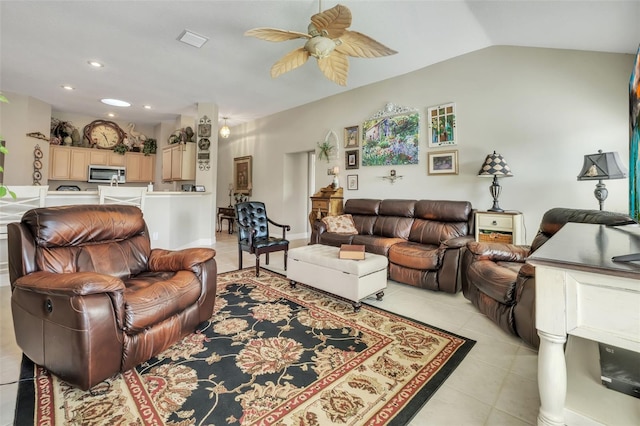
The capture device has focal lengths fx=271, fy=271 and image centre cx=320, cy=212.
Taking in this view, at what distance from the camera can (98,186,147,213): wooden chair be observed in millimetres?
3686

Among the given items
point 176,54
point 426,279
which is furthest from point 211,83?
point 426,279

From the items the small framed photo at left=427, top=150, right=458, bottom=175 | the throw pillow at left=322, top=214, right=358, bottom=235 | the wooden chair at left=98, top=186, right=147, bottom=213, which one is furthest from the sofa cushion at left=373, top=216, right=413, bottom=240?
the wooden chair at left=98, top=186, right=147, bottom=213

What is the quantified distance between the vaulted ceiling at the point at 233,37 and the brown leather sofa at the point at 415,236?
2.02 metres

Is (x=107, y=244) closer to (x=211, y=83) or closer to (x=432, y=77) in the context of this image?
(x=211, y=83)

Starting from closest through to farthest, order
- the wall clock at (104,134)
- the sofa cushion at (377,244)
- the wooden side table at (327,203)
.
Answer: the sofa cushion at (377,244) < the wooden side table at (327,203) < the wall clock at (104,134)

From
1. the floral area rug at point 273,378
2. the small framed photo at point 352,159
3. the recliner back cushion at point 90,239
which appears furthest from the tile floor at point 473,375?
the small framed photo at point 352,159

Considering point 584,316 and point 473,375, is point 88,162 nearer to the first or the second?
point 473,375

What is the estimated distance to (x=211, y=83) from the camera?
4645mm

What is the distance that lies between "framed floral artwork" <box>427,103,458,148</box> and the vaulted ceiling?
0.69 metres

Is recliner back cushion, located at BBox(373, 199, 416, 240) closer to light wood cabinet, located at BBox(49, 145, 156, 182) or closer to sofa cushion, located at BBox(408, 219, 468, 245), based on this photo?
sofa cushion, located at BBox(408, 219, 468, 245)

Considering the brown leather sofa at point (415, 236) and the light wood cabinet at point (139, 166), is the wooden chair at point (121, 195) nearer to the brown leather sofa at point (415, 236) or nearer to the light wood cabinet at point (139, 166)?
the brown leather sofa at point (415, 236)

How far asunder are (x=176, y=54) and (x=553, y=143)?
4879 millimetres

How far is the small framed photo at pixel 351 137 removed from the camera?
4961mm

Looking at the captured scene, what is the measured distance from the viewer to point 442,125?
3.96 m
